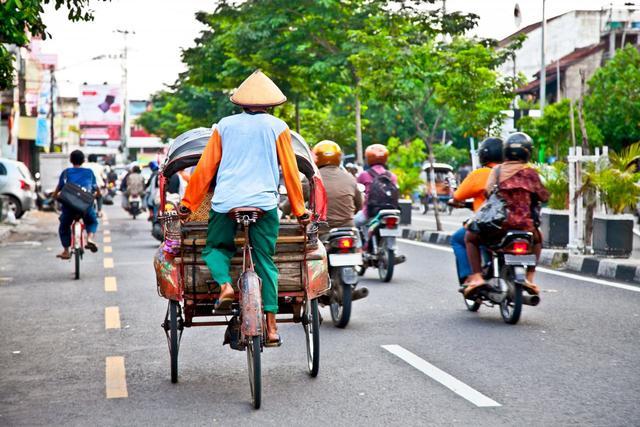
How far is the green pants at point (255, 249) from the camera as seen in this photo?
6418mm

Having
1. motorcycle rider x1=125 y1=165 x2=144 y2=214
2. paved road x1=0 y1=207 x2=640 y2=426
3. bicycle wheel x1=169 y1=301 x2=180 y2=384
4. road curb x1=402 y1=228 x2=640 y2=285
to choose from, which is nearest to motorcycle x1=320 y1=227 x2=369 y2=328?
paved road x1=0 y1=207 x2=640 y2=426

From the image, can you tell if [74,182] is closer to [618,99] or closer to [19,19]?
[19,19]

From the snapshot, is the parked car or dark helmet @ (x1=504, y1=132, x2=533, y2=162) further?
the parked car

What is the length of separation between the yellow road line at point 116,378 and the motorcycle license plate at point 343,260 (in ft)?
6.99

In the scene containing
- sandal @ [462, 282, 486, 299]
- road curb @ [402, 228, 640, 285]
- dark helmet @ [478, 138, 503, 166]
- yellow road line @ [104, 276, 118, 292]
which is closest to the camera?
sandal @ [462, 282, 486, 299]

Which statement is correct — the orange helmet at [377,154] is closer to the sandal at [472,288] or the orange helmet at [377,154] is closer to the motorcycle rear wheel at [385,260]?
the motorcycle rear wheel at [385,260]

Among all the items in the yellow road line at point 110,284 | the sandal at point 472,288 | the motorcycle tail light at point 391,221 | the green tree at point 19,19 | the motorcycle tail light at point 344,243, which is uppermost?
the green tree at point 19,19

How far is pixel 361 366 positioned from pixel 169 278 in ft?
5.11

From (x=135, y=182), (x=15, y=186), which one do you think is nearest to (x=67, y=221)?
(x=135, y=182)

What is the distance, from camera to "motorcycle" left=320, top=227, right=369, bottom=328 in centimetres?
932

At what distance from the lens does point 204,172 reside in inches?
256

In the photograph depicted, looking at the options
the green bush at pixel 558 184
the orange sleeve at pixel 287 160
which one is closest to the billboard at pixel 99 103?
the green bush at pixel 558 184

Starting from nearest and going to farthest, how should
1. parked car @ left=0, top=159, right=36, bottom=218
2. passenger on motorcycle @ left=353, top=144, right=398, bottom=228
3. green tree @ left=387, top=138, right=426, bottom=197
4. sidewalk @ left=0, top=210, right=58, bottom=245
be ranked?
1. passenger on motorcycle @ left=353, top=144, right=398, bottom=228
2. sidewalk @ left=0, top=210, right=58, bottom=245
3. parked car @ left=0, top=159, right=36, bottom=218
4. green tree @ left=387, top=138, right=426, bottom=197

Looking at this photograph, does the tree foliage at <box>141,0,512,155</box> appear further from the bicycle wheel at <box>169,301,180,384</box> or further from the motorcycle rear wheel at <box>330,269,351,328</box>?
the bicycle wheel at <box>169,301,180,384</box>
